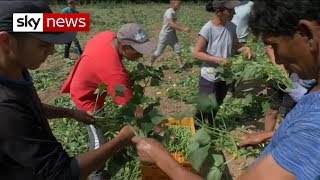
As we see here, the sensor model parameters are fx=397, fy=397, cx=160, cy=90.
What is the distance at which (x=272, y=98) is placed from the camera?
4.21 m

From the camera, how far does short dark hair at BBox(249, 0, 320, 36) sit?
→ 122cm

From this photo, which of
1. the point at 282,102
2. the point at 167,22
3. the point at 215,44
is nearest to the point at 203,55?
the point at 215,44

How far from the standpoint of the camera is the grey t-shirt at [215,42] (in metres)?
4.14

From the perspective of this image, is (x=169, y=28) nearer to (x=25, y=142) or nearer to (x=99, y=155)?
(x=99, y=155)

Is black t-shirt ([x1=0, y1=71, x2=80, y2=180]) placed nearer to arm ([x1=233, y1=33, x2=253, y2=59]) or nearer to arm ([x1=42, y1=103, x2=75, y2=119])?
arm ([x1=42, y1=103, x2=75, y2=119])

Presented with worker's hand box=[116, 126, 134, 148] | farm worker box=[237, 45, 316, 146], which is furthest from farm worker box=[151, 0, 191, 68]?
worker's hand box=[116, 126, 134, 148]

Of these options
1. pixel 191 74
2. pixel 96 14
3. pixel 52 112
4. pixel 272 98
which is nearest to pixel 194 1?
pixel 96 14

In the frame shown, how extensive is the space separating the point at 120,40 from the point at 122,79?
0.33 m

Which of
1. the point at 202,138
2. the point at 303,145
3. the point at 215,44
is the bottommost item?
the point at 215,44

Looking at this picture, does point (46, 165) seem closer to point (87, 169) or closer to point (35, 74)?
point (87, 169)

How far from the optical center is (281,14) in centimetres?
126

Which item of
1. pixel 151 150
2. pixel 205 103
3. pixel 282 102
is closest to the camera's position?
pixel 151 150

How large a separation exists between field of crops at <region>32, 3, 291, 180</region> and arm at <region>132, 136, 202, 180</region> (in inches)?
8.5

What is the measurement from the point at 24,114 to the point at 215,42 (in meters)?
2.84
